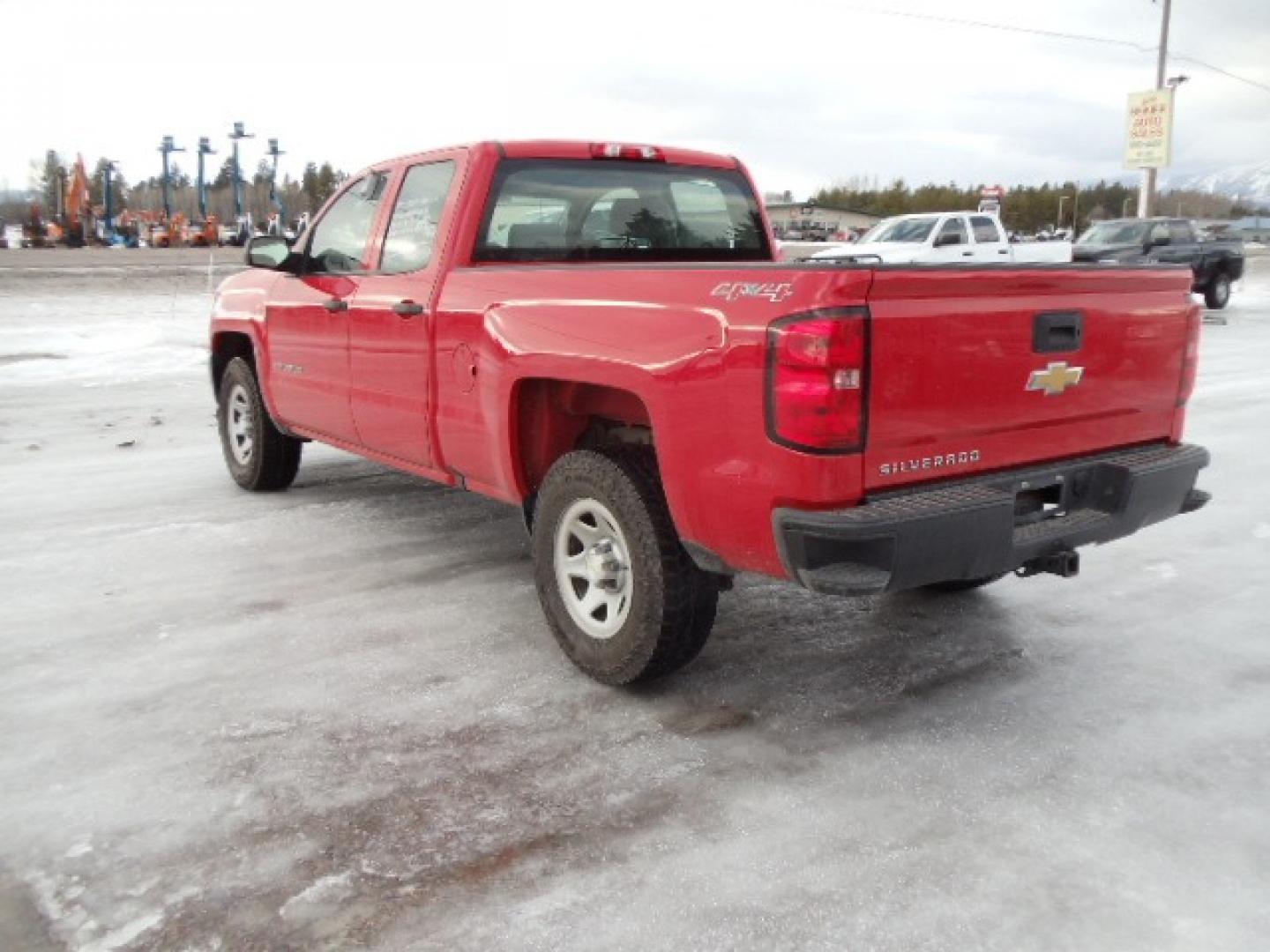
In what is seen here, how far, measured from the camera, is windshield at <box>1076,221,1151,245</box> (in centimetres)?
2258

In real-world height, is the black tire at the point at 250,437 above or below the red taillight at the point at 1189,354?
below

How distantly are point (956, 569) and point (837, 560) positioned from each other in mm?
406

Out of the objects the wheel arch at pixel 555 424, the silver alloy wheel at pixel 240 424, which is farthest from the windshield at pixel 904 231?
the wheel arch at pixel 555 424

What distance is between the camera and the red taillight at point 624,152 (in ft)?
15.8

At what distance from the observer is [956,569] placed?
309cm

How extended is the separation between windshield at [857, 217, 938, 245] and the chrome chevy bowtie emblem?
1772cm

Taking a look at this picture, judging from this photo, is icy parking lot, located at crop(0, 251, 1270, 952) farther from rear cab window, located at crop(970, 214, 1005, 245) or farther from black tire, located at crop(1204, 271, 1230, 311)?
black tire, located at crop(1204, 271, 1230, 311)

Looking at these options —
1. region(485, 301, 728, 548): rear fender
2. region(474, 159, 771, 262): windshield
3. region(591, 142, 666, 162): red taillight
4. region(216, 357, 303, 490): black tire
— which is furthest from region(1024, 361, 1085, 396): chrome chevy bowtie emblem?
region(216, 357, 303, 490): black tire

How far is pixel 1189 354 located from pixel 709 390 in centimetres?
196

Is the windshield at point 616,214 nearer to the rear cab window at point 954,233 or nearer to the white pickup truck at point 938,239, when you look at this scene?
the white pickup truck at point 938,239

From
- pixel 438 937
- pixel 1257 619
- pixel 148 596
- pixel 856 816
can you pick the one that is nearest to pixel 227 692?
pixel 148 596

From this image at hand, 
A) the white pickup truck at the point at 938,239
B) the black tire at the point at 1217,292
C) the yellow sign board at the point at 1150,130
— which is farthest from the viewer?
the yellow sign board at the point at 1150,130

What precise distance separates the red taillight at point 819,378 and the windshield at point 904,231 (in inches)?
727

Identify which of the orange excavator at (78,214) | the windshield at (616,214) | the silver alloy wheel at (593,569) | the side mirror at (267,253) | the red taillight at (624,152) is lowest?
the silver alloy wheel at (593,569)
